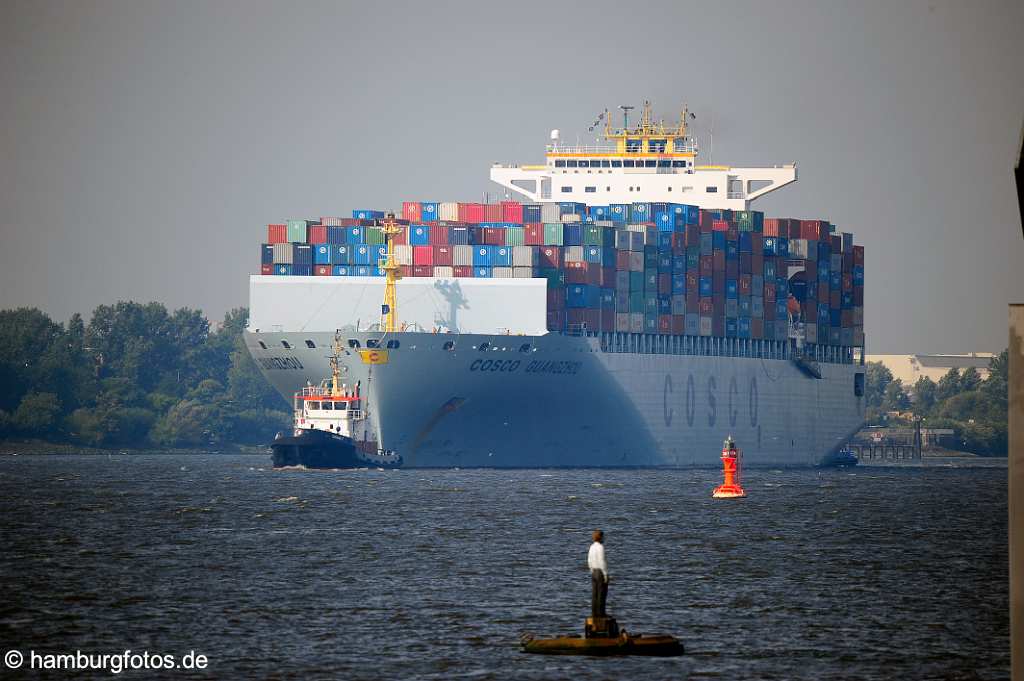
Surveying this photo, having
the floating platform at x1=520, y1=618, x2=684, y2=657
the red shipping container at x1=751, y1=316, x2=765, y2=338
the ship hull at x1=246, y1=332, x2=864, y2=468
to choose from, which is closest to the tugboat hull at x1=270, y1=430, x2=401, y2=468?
the ship hull at x1=246, y1=332, x2=864, y2=468

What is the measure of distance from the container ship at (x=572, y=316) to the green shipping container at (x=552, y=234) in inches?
4.3

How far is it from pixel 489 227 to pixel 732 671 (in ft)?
229

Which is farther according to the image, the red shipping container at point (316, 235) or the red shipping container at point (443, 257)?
the red shipping container at point (316, 235)

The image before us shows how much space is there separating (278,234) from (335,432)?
13.5m

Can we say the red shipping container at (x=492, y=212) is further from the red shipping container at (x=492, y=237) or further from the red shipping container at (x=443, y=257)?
the red shipping container at (x=443, y=257)

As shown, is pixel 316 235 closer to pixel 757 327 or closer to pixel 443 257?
pixel 443 257

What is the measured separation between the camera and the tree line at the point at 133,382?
498 ft

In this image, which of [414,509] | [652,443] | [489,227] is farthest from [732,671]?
[652,443]

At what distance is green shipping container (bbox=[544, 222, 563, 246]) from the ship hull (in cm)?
499

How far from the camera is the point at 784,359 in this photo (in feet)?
396

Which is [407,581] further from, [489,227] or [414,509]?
[489,227]

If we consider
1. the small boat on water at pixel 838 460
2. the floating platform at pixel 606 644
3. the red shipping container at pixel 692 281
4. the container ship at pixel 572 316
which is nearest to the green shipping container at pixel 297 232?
the container ship at pixel 572 316

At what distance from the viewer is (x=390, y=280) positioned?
92938 mm

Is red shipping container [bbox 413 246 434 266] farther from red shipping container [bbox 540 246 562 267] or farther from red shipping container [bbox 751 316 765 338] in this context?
red shipping container [bbox 751 316 765 338]
